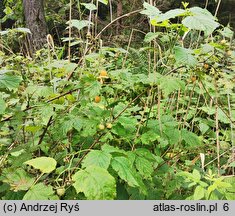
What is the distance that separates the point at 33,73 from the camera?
1.58 meters

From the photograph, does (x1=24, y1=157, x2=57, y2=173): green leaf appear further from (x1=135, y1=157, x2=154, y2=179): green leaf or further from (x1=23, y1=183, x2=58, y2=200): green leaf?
(x1=135, y1=157, x2=154, y2=179): green leaf

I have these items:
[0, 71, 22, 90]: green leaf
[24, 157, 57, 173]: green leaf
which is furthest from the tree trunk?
[24, 157, 57, 173]: green leaf

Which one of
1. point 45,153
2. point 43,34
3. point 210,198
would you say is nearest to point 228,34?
point 210,198

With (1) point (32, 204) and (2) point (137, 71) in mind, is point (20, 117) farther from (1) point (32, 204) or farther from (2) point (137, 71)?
(2) point (137, 71)

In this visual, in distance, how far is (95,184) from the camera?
0.74m

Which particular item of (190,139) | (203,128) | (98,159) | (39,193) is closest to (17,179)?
(39,193)

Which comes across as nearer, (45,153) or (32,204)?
(32,204)

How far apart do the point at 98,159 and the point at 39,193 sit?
17cm

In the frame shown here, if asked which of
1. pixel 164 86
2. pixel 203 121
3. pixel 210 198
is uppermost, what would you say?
pixel 164 86

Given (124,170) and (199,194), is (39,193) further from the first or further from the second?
(199,194)

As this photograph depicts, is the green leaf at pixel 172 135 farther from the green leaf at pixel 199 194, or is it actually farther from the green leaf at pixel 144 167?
the green leaf at pixel 199 194

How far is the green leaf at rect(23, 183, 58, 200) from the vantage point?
0.81m

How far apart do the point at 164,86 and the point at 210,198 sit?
0.34 metres

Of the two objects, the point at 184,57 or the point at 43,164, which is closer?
the point at 43,164
